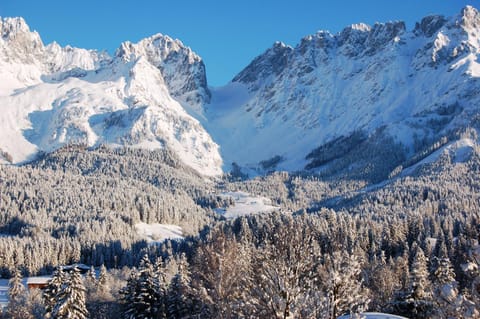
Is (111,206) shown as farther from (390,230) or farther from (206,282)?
(206,282)

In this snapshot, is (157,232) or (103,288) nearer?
(103,288)

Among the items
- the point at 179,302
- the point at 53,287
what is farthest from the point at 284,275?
the point at 53,287

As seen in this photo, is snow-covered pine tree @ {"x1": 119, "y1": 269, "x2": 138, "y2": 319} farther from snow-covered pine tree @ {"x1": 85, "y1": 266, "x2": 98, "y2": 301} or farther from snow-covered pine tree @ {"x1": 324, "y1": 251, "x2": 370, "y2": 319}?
snow-covered pine tree @ {"x1": 324, "y1": 251, "x2": 370, "y2": 319}

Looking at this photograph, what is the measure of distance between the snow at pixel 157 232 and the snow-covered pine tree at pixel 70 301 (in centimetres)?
11685

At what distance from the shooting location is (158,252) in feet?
500

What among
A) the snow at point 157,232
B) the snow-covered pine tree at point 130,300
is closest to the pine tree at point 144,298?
the snow-covered pine tree at point 130,300

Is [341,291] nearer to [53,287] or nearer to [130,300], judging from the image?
[130,300]

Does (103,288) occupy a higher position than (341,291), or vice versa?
(103,288)

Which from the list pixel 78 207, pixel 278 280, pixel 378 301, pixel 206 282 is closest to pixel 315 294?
pixel 278 280

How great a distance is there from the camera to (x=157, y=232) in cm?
18725

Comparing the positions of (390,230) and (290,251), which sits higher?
(390,230)

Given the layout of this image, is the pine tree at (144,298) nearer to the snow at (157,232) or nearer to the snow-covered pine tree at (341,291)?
the snow-covered pine tree at (341,291)

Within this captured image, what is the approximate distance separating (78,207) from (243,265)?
16546cm

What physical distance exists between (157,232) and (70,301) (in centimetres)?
13196
